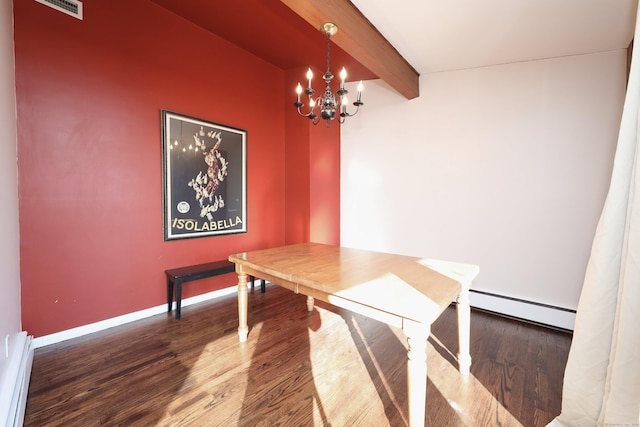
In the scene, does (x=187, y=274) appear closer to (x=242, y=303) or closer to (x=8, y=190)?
(x=242, y=303)

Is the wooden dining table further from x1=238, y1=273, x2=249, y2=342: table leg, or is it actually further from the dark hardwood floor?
the dark hardwood floor

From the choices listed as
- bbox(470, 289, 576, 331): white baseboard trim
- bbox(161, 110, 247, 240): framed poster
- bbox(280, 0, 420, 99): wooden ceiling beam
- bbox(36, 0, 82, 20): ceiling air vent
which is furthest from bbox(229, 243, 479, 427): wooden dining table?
bbox(36, 0, 82, 20): ceiling air vent

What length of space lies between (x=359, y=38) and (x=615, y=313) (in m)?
2.22

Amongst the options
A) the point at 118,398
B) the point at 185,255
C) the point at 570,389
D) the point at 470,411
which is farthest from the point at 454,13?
the point at 118,398

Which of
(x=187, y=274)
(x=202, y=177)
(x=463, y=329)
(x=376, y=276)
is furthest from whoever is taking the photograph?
(x=202, y=177)

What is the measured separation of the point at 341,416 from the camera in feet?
4.58

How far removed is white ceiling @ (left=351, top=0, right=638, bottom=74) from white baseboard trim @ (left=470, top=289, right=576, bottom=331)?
2.30 m

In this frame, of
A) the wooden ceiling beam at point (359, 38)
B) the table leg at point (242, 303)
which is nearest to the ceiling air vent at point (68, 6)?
the wooden ceiling beam at point (359, 38)

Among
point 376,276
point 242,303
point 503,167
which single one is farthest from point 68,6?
point 503,167

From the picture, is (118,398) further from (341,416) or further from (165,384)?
(341,416)

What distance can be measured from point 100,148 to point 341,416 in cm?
261

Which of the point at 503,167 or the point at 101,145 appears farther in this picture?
the point at 503,167

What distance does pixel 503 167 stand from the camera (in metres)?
2.73

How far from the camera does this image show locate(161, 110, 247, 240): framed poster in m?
2.62
